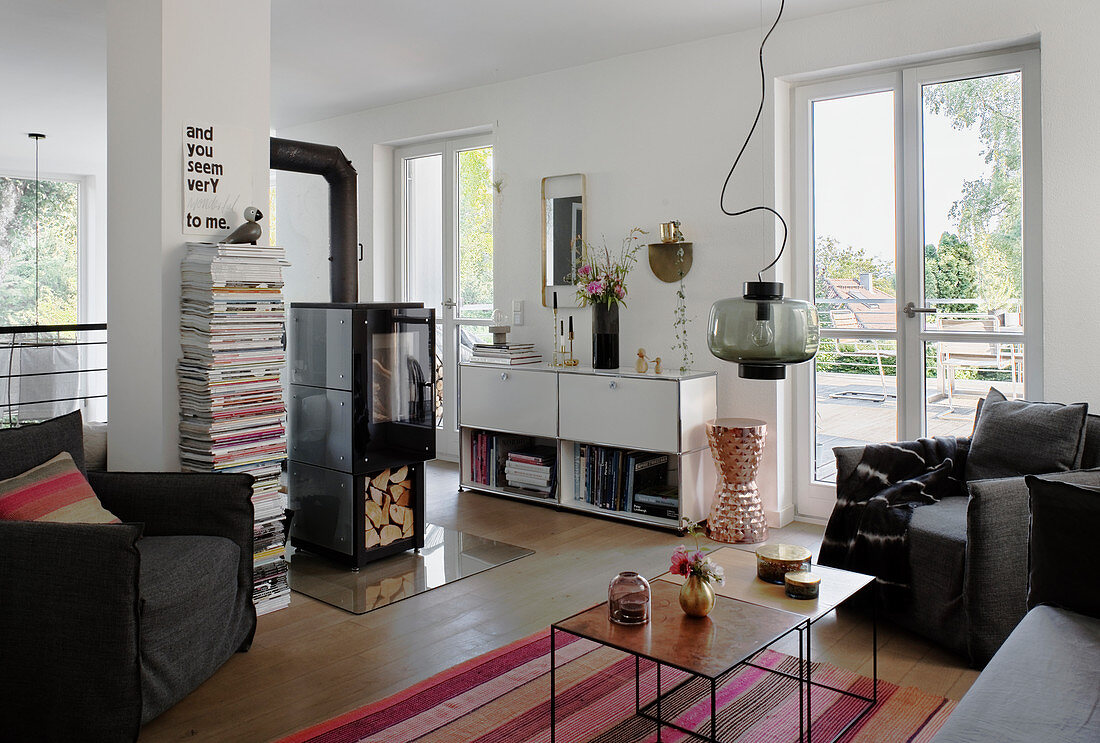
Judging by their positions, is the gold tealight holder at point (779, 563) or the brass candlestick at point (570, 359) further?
the brass candlestick at point (570, 359)

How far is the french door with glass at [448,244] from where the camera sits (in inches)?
242

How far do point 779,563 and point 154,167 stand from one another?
2719mm

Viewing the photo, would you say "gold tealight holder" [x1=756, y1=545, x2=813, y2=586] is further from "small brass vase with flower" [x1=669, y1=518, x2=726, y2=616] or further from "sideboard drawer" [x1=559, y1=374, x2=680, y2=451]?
"sideboard drawer" [x1=559, y1=374, x2=680, y2=451]

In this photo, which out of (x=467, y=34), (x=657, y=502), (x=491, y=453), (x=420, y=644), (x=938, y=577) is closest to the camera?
(x=938, y=577)

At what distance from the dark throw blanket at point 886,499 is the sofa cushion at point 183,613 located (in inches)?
90.0

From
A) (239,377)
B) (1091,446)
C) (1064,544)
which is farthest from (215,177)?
(1091,446)

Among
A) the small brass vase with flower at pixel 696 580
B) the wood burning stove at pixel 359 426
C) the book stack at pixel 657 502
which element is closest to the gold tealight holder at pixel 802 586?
the small brass vase with flower at pixel 696 580

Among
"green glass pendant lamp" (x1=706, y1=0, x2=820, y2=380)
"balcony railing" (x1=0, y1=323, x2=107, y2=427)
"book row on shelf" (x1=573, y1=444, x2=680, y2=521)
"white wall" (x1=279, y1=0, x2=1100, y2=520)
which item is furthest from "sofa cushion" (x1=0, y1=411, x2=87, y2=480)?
"white wall" (x1=279, y1=0, x2=1100, y2=520)

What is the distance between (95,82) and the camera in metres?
5.79

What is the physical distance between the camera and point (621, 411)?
181 inches

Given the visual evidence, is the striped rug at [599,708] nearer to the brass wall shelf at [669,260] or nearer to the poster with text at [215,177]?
the poster with text at [215,177]

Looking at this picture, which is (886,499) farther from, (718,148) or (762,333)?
(718,148)

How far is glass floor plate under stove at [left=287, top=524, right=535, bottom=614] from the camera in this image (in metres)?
3.55

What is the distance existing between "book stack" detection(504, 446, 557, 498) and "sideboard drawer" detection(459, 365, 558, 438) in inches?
7.1
